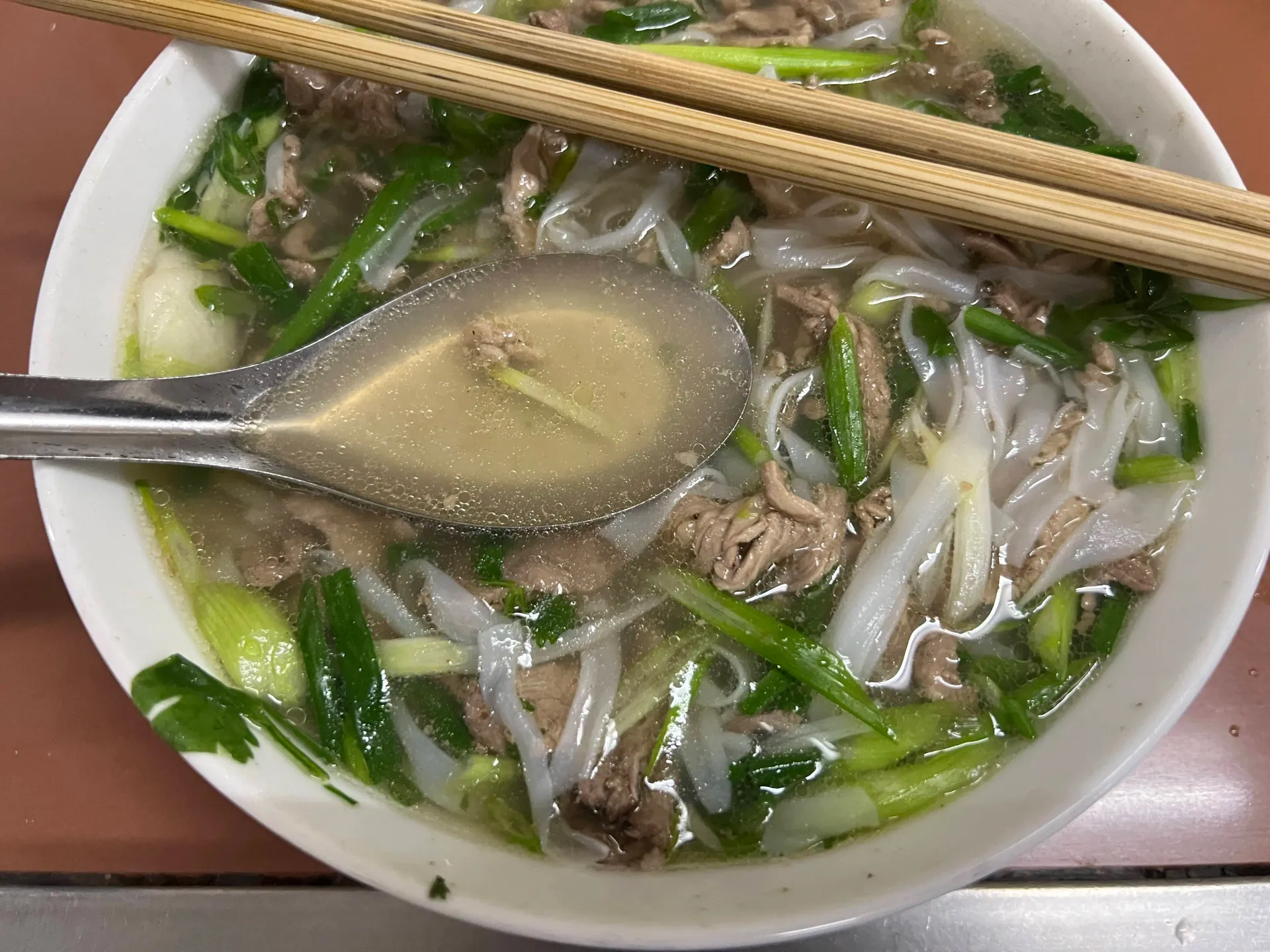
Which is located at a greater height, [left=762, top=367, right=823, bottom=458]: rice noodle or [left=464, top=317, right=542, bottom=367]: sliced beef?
[left=464, top=317, right=542, bottom=367]: sliced beef

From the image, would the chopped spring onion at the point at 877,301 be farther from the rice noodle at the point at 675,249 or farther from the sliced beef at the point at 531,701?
the sliced beef at the point at 531,701

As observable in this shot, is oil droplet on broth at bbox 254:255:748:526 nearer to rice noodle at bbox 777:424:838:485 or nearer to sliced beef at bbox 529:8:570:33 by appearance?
rice noodle at bbox 777:424:838:485

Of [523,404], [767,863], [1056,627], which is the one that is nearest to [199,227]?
[523,404]

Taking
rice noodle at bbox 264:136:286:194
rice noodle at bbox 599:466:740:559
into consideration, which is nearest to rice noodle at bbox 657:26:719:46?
rice noodle at bbox 264:136:286:194

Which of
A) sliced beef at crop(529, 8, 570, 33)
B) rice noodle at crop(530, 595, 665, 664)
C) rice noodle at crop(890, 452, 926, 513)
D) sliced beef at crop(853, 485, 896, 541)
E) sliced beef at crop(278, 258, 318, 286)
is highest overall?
sliced beef at crop(529, 8, 570, 33)

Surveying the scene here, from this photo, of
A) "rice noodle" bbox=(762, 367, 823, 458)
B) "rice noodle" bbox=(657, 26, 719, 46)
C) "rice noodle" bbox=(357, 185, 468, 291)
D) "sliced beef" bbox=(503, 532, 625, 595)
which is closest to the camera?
"sliced beef" bbox=(503, 532, 625, 595)

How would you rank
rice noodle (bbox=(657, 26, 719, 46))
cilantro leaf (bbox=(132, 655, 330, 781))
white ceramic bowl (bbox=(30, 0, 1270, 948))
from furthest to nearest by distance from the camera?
rice noodle (bbox=(657, 26, 719, 46)) < cilantro leaf (bbox=(132, 655, 330, 781)) < white ceramic bowl (bbox=(30, 0, 1270, 948))

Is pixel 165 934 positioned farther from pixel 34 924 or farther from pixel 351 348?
pixel 351 348

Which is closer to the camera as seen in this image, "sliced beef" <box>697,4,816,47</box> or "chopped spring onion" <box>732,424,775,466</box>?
"chopped spring onion" <box>732,424,775,466</box>
